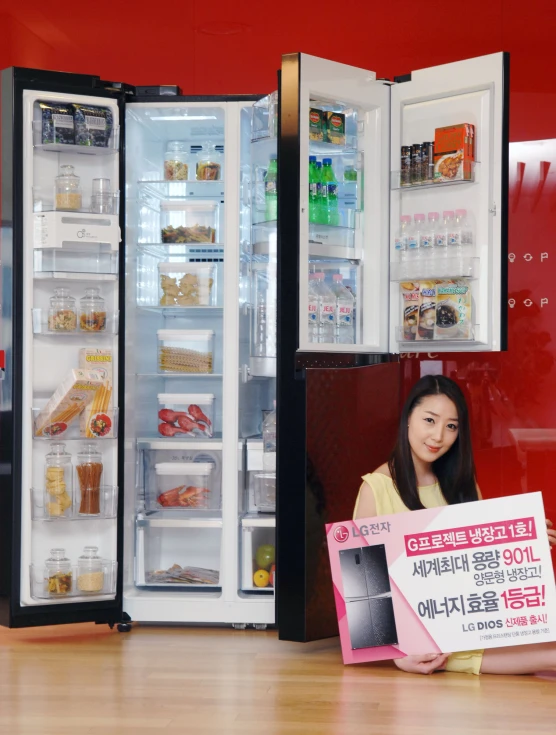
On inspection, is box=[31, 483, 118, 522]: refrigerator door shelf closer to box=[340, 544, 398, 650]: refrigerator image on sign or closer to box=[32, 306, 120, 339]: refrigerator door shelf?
box=[32, 306, 120, 339]: refrigerator door shelf

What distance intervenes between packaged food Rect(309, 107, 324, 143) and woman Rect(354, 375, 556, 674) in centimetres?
110

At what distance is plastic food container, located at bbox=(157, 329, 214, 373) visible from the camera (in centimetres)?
455

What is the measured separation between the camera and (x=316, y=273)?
4.21m

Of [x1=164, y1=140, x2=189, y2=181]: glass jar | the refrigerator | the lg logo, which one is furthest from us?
[x1=164, y1=140, x2=189, y2=181]: glass jar

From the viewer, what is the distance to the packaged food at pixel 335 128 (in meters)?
4.07

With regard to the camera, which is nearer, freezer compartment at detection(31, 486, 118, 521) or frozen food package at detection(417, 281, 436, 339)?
frozen food package at detection(417, 281, 436, 339)

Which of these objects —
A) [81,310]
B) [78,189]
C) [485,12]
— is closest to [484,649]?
[81,310]

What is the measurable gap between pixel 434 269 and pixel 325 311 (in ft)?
1.62

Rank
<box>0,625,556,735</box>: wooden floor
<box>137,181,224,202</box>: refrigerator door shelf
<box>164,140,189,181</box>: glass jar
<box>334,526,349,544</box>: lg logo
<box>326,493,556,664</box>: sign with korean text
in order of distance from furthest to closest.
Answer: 1. <box>137,181,224,202</box>: refrigerator door shelf
2. <box>164,140,189,181</box>: glass jar
3. <box>334,526,349,544</box>: lg logo
4. <box>326,493,556,664</box>: sign with korean text
5. <box>0,625,556,735</box>: wooden floor

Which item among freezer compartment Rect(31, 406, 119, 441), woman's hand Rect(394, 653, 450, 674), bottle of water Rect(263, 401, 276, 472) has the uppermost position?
freezer compartment Rect(31, 406, 119, 441)

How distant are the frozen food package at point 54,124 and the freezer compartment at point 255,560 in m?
1.89

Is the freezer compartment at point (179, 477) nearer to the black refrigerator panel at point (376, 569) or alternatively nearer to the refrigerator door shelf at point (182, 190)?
the black refrigerator panel at point (376, 569)

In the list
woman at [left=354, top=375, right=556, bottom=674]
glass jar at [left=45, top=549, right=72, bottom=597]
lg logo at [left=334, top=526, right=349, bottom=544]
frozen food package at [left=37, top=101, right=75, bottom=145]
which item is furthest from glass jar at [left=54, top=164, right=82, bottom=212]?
lg logo at [left=334, top=526, right=349, bottom=544]

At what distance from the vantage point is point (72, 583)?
14.2 feet
